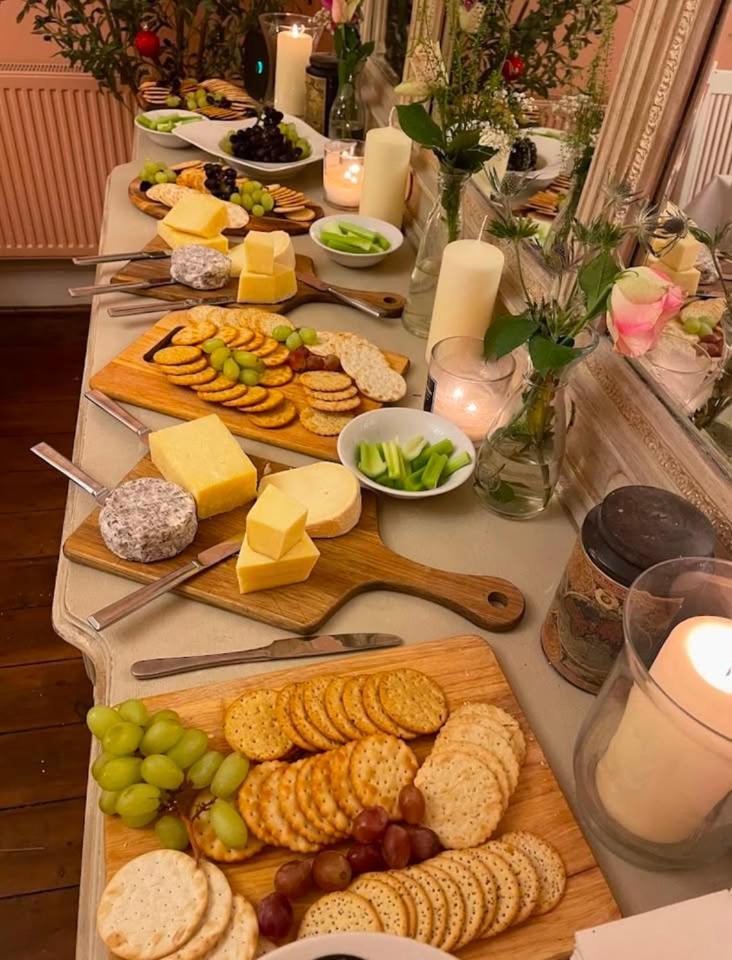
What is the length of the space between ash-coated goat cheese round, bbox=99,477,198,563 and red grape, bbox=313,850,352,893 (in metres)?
0.41

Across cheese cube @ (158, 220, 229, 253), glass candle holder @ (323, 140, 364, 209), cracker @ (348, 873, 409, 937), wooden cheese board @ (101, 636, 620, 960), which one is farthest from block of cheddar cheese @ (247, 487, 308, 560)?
glass candle holder @ (323, 140, 364, 209)

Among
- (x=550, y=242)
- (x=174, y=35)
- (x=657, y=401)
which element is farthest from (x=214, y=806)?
(x=174, y=35)

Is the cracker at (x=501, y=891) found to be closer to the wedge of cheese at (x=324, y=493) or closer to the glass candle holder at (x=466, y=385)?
the wedge of cheese at (x=324, y=493)

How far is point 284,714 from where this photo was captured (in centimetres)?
77

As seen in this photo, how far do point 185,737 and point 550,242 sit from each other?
0.85 m

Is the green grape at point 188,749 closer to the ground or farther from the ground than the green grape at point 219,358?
closer to the ground

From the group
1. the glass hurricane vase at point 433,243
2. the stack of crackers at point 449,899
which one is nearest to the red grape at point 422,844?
the stack of crackers at point 449,899

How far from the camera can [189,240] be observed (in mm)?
1501

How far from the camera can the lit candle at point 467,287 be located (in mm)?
1160

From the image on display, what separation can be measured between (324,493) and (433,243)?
1.89 feet

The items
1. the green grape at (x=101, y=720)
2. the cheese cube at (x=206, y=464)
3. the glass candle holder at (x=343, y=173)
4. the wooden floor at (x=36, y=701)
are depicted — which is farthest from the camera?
the glass candle holder at (x=343, y=173)

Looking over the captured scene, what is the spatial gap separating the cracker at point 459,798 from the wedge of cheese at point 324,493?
0.33m

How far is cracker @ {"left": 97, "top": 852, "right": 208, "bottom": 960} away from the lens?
0.61 meters

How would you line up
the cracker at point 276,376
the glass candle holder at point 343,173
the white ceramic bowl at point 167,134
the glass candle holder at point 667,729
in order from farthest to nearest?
the white ceramic bowl at point 167,134
the glass candle holder at point 343,173
the cracker at point 276,376
the glass candle holder at point 667,729
